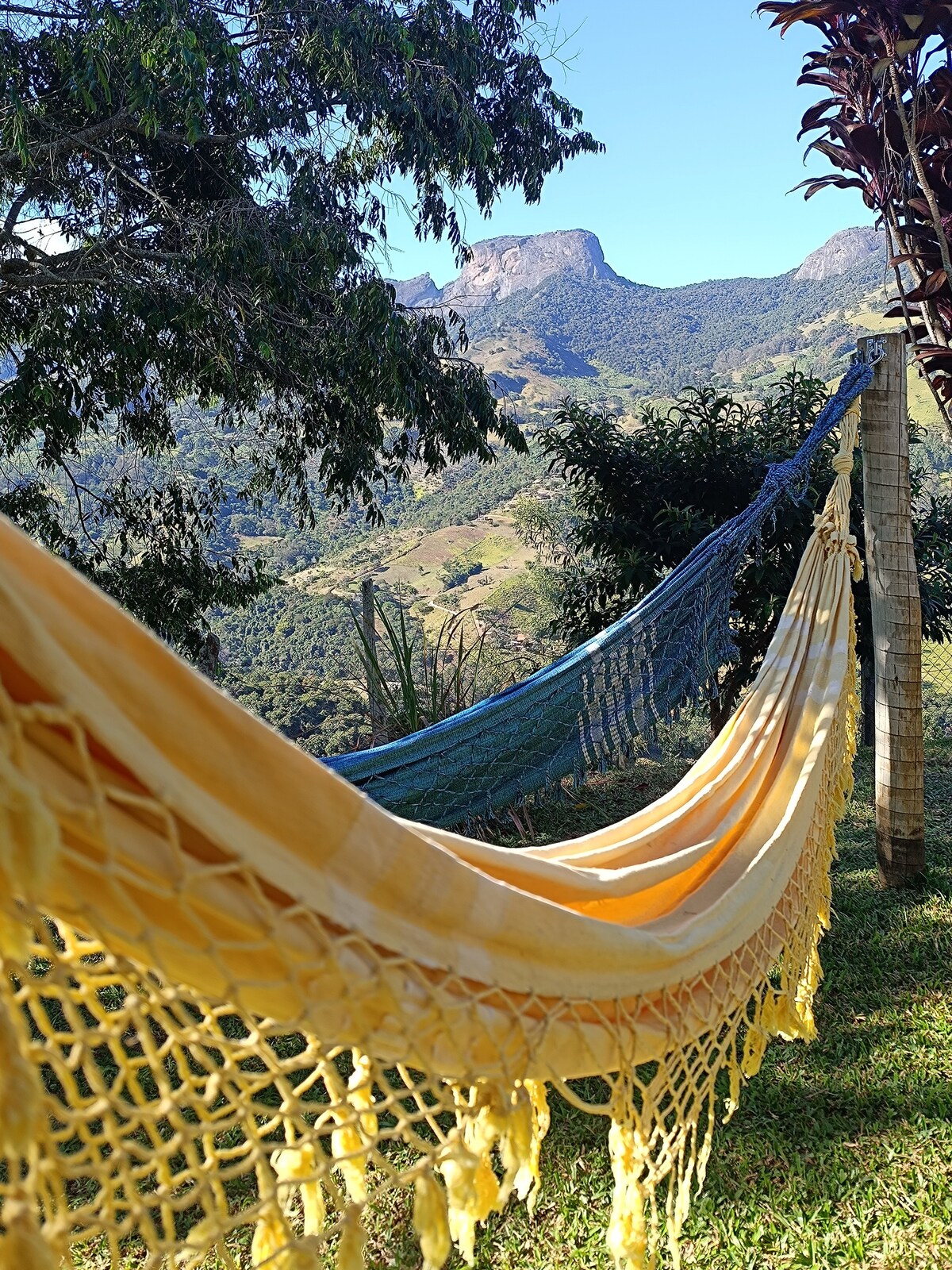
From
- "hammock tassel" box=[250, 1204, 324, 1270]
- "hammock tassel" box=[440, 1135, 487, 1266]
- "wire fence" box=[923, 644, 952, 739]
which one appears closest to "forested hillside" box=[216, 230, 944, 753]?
"wire fence" box=[923, 644, 952, 739]

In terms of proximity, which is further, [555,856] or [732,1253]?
[732,1253]

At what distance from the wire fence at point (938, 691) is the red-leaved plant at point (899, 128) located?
2.13 m

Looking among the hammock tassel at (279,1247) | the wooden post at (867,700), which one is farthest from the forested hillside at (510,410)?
the hammock tassel at (279,1247)

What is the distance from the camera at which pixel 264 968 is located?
1.92ft

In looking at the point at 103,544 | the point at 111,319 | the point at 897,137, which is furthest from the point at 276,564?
the point at 897,137

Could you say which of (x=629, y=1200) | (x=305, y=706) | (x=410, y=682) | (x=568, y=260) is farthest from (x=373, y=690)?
(x=568, y=260)

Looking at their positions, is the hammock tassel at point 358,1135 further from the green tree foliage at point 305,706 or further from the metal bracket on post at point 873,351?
the green tree foliage at point 305,706

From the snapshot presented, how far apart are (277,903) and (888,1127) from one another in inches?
60.4

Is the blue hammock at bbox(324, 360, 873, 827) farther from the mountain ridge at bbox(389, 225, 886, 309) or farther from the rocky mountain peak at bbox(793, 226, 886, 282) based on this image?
the rocky mountain peak at bbox(793, 226, 886, 282)

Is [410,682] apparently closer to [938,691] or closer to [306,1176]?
[938,691]

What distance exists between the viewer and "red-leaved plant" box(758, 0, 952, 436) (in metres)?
2.31

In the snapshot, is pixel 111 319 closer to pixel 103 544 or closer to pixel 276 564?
pixel 103 544

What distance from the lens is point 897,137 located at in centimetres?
246

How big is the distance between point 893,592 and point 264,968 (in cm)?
209
